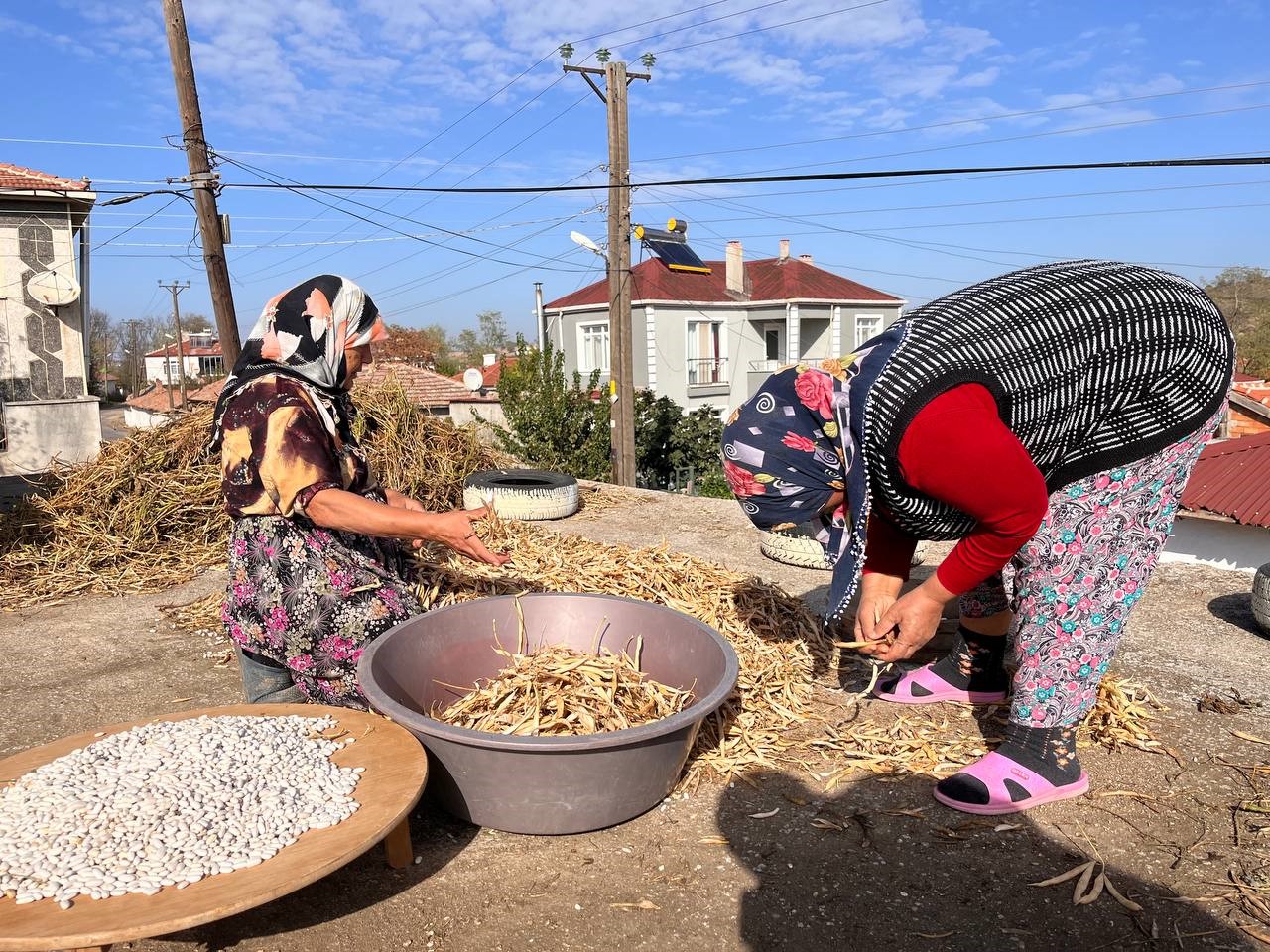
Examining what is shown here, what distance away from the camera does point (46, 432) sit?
10.0 m

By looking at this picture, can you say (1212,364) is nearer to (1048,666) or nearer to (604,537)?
(1048,666)

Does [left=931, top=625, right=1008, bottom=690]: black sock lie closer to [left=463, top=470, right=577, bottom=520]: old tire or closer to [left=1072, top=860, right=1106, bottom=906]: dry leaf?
[left=1072, top=860, right=1106, bottom=906]: dry leaf

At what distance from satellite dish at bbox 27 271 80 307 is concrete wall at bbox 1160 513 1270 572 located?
36.8 ft

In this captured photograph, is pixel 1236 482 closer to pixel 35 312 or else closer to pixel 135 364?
pixel 35 312

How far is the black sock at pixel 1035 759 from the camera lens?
2.40 metres

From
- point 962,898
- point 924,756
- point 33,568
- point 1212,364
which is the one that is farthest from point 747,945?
point 33,568

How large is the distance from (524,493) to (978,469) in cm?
522

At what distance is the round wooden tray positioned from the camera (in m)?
1.51

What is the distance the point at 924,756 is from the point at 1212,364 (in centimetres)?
142

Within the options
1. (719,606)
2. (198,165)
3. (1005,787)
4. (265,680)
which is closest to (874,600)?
(1005,787)

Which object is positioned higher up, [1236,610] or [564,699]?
[564,699]

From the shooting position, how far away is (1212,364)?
2.07 m

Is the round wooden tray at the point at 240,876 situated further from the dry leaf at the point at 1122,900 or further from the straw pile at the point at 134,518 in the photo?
the straw pile at the point at 134,518

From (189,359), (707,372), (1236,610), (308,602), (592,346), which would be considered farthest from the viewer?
(189,359)
